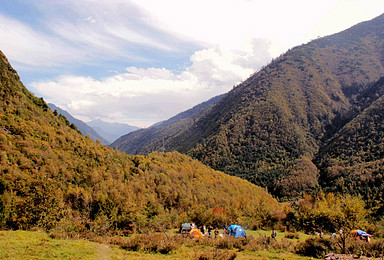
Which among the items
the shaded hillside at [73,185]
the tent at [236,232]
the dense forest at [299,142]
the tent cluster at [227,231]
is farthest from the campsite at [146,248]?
the dense forest at [299,142]

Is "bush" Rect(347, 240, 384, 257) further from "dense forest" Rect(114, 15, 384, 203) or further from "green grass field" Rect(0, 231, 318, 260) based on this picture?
"dense forest" Rect(114, 15, 384, 203)

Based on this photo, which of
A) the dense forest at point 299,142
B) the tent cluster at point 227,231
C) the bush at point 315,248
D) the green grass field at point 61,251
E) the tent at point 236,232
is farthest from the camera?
the dense forest at point 299,142

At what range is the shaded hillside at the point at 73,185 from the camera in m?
22.8

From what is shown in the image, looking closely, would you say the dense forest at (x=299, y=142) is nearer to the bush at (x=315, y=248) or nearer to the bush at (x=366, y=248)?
the bush at (x=366, y=248)

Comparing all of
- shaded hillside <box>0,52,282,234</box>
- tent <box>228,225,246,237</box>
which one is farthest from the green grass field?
tent <box>228,225,246,237</box>

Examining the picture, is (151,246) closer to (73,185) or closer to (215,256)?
(215,256)

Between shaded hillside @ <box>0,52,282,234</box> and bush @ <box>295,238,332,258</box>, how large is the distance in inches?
726

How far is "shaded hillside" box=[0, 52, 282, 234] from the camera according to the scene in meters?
22.8

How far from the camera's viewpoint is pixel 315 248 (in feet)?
61.4

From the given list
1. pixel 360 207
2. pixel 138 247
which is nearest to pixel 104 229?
pixel 138 247

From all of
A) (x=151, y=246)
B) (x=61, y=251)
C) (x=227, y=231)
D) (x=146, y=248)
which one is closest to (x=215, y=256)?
(x=151, y=246)

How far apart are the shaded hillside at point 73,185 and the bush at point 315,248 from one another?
60.5 feet

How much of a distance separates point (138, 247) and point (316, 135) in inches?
7052

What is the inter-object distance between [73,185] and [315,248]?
33010mm
